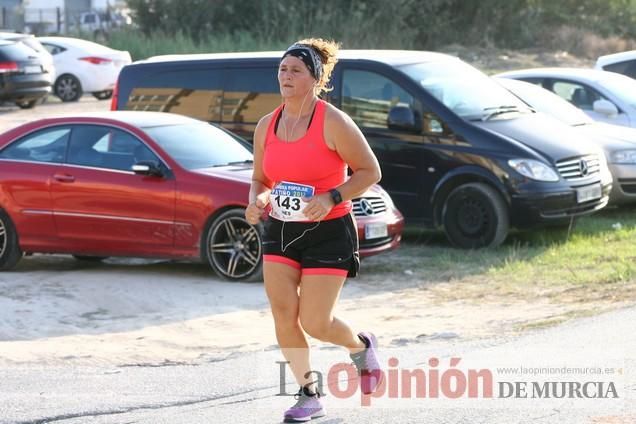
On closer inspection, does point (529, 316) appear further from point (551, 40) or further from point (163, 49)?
point (551, 40)

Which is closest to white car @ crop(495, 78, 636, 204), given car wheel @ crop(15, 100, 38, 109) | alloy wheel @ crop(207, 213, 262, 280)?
alloy wheel @ crop(207, 213, 262, 280)

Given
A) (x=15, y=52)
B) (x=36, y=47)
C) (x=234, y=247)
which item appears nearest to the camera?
(x=234, y=247)

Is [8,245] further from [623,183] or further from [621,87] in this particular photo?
[621,87]

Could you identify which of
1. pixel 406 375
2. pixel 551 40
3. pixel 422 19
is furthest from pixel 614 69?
pixel 551 40

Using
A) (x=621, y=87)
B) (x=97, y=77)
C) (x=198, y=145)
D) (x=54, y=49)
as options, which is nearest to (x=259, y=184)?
(x=198, y=145)

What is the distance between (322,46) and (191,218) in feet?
18.1

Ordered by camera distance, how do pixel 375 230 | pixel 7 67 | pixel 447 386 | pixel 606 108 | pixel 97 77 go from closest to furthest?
pixel 447 386, pixel 375 230, pixel 606 108, pixel 7 67, pixel 97 77

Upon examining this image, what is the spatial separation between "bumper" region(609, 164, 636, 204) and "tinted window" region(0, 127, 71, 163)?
6250mm

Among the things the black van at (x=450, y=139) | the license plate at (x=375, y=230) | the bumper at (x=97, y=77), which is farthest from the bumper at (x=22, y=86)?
the license plate at (x=375, y=230)

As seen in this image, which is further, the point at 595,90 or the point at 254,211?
the point at 595,90

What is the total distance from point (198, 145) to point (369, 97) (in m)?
2.18

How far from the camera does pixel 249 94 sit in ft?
46.8

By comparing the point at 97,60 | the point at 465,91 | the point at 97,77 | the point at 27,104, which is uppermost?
the point at 465,91

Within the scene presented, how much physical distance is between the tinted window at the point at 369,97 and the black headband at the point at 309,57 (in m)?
7.19
